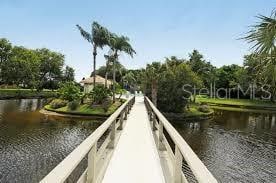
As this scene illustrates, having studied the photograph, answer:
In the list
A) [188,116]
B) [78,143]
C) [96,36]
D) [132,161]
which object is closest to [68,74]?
[96,36]

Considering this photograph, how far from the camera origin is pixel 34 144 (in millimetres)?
17688

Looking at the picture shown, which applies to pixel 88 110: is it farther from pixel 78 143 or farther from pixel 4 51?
→ pixel 4 51


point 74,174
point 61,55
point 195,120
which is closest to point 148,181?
point 74,174

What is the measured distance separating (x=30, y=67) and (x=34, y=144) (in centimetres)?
5256

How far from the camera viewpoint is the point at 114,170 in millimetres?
5688

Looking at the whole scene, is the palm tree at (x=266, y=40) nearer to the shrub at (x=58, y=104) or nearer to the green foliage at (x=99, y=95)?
the green foliage at (x=99, y=95)

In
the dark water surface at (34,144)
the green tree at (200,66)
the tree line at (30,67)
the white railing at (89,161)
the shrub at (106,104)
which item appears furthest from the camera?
the tree line at (30,67)

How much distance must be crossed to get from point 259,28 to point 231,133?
2175 cm

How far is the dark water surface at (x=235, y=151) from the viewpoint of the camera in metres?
13.9

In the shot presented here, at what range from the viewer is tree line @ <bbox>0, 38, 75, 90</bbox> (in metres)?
64.0

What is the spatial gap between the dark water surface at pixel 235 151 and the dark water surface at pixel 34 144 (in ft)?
24.5

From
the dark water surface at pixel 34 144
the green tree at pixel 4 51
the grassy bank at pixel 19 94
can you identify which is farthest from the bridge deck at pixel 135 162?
the green tree at pixel 4 51

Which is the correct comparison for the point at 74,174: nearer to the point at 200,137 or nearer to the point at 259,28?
the point at 259,28

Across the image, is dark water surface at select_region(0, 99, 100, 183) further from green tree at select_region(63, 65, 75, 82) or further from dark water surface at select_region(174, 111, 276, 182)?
green tree at select_region(63, 65, 75, 82)
